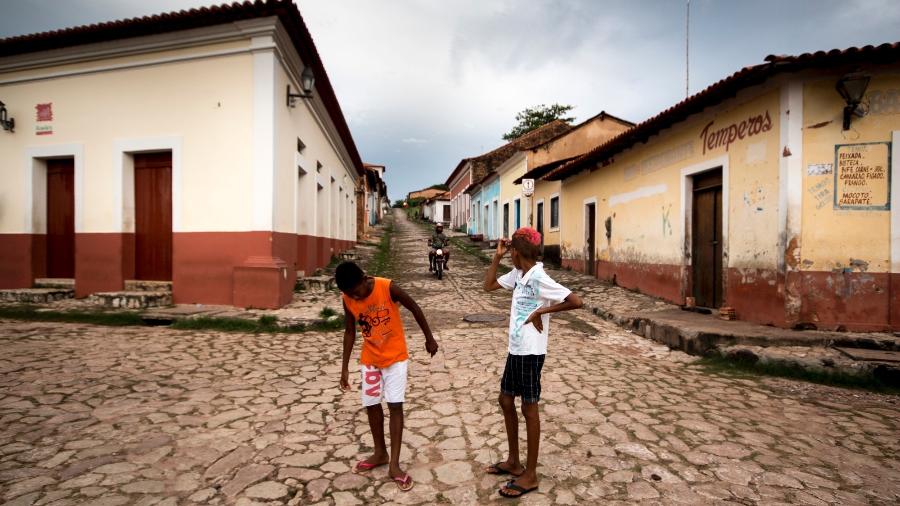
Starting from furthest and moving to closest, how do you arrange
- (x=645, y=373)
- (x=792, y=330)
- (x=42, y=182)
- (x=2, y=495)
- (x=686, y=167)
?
(x=42, y=182) < (x=686, y=167) < (x=792, y=330) < (x=645, y=373) < (x=2, y=495)

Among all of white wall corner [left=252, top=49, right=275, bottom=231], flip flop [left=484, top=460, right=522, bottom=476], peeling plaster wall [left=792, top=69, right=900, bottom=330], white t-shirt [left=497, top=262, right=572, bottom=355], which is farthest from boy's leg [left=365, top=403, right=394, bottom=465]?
peeling plaster wall [left=792, top=69, right=900, bottom=330]

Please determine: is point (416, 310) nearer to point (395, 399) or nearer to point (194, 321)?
point (395, 399)

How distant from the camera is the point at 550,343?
6.21 m

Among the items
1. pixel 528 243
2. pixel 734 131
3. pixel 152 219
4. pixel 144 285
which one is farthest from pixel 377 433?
pixel 152 219

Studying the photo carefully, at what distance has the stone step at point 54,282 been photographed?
8.91m

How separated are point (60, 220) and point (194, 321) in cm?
485

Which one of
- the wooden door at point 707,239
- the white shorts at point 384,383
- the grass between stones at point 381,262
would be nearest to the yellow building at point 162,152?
the grass between stones at point 381,262

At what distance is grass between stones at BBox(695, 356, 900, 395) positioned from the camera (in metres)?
4.62

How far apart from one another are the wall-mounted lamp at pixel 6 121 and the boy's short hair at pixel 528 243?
10.9 m

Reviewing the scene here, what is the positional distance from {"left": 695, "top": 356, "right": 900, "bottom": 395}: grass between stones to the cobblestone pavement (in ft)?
0.79

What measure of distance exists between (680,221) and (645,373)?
14.8 feet

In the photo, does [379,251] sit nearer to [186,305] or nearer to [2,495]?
[186,305]

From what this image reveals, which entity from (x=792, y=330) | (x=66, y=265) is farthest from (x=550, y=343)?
(x=66, y=265)

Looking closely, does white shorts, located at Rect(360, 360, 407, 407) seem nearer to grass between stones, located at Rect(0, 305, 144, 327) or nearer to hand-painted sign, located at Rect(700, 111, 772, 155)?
grass between stones, located at Rect(0, 305, 144, 327)
